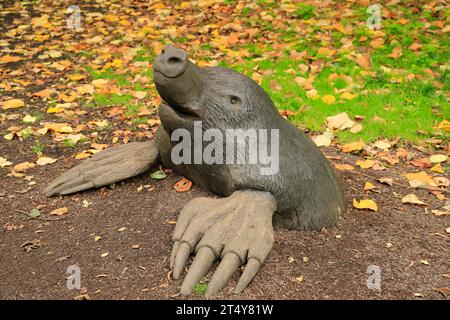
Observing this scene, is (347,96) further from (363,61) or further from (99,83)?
(99,83)

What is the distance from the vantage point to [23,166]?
15.6 feet

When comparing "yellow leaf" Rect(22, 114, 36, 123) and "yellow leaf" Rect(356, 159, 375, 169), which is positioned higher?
"yellow leaf" Rect(356, 159, 375, 169)

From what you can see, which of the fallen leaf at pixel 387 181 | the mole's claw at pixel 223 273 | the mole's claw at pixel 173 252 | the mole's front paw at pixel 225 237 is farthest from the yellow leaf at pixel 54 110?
the mole's claw at pixel 223 273

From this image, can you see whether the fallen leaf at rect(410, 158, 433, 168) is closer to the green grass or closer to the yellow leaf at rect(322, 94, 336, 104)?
the green grass

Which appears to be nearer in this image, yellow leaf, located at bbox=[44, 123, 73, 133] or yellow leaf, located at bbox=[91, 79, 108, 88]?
yellow leaf, located at bbox=[44, 123, 73, 133]

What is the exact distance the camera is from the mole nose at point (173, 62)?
10.7 ft

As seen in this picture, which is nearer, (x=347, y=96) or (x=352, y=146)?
(x=352, y=146)

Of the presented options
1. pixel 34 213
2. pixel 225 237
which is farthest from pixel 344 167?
pixel 34 213

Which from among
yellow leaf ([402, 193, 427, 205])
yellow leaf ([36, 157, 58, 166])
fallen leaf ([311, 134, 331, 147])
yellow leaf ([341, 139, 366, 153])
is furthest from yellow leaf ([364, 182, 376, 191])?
yellow leaf ([36, 157, 58, 166])

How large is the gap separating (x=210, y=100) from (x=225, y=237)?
848mm

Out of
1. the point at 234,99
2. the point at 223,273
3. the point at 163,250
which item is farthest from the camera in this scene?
Result: the point at 234,99

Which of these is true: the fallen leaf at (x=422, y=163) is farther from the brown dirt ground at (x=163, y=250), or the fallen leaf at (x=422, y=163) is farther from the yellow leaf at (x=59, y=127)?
the yellow leaf at (x=59, y=127)

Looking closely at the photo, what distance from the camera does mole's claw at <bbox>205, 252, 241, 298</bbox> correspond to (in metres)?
3.03

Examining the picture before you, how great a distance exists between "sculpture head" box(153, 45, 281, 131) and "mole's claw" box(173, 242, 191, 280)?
0.75 m
